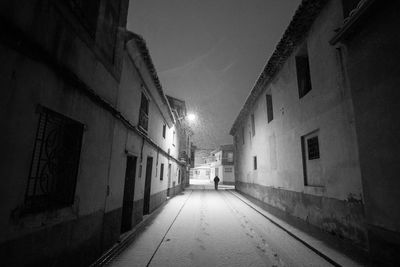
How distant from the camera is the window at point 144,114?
7.59 metres

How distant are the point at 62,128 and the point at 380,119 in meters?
5.83

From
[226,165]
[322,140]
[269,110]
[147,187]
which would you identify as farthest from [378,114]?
[226,165]

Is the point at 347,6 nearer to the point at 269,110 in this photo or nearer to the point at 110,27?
the point at 110,27

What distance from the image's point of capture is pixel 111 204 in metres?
4.85

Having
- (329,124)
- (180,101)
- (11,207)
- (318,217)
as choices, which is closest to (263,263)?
(318,217)

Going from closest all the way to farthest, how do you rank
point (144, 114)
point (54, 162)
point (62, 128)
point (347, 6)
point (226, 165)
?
1. point (54, 162)
2. point (62, 128)
3. point (347, 6)
4. point (144, 114)
5. point (226, 165)

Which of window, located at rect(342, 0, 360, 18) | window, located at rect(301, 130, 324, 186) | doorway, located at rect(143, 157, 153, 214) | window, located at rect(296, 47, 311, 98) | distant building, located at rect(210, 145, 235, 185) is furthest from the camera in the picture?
distant building, located at rect(210, 145, 235, 185)

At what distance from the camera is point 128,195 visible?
654 cm

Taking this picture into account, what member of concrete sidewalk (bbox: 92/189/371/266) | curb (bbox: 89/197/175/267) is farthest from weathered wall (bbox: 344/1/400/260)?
curb (bbox: 89/197/175/267)

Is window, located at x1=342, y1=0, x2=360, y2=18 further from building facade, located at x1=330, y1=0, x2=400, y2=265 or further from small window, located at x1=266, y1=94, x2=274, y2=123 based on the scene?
small window, located at x1=266, y1=94, x2=274, y2=123

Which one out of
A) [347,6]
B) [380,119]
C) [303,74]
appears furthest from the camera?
[303,74]

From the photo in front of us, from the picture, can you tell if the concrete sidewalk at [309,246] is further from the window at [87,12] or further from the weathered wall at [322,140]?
the window at [87,12]

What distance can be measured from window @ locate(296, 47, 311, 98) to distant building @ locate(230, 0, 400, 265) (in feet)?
0.13

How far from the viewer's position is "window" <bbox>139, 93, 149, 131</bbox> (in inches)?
299
